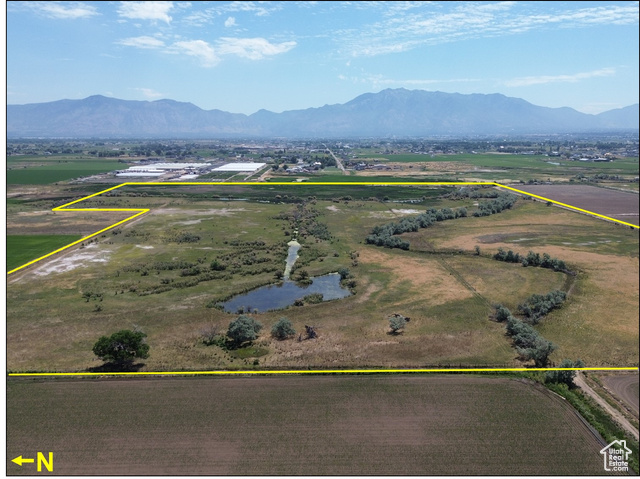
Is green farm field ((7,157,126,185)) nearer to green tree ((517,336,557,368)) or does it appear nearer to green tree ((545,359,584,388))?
green tree ((517,336,557,368))

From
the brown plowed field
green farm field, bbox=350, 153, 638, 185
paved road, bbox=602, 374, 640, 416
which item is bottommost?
paved road, bbox=602, 374, 640, 416

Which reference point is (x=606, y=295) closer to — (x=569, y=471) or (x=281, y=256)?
(x=569, y=471)

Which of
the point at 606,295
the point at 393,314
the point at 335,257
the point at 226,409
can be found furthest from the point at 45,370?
the point at 606,295

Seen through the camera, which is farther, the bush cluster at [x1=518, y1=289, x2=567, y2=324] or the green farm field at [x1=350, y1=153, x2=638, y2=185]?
the green farm field at [x1=350, y1=153, x2=638, y2=185]

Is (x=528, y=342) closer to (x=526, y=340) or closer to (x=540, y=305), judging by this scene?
(x=526, y=340)

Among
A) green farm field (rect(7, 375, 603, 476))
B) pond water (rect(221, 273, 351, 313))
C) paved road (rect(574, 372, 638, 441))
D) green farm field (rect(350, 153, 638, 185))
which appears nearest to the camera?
green farm field (rect(7, 375, 603, 476))

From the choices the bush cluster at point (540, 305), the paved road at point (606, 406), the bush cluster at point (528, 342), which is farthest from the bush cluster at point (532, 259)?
the paved road at point (606, 406)

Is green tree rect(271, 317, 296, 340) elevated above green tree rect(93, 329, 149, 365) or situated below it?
below

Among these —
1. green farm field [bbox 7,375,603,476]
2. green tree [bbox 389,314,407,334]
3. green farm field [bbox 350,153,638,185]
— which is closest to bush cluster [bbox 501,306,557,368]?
green farm field [bbox 7,375,603,476]
